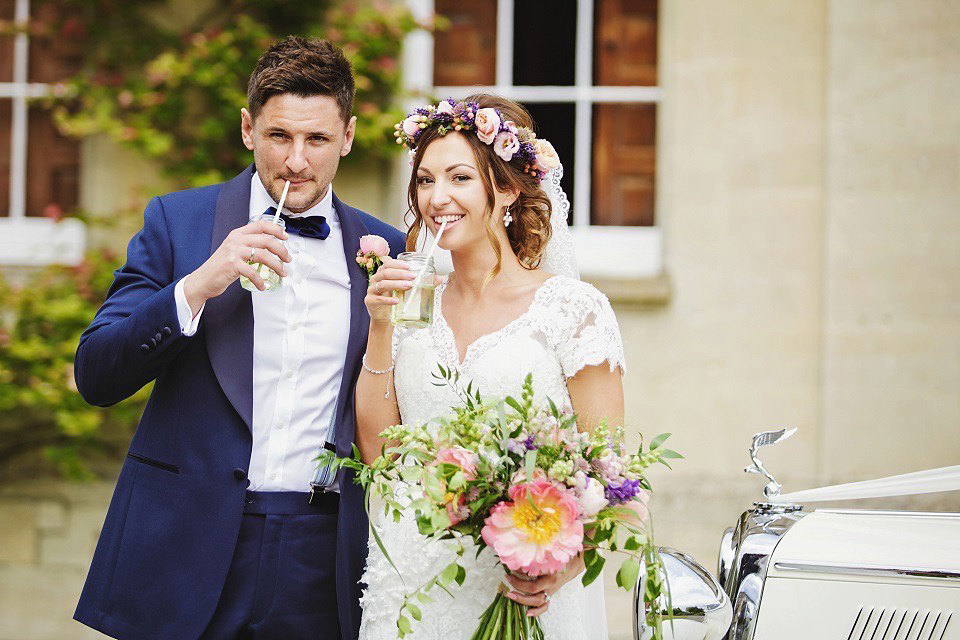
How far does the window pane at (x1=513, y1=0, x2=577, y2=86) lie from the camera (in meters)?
5.79

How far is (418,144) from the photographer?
2.85 metres

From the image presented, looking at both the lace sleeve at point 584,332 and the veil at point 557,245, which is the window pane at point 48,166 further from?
the lace sleeve at point 584,332

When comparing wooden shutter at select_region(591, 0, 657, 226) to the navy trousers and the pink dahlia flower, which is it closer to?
the navy trousers

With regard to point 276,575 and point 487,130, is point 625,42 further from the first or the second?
point 276,575

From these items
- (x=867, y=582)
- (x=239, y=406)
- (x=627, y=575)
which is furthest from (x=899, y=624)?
(x=239, y=406)

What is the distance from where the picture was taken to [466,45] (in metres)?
5.87

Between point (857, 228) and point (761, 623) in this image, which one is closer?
point (761, 623)

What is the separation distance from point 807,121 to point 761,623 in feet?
12.2

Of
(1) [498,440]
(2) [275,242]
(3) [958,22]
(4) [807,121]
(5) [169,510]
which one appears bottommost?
(5) [169,510]

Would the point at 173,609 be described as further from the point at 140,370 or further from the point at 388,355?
the point at 388,355

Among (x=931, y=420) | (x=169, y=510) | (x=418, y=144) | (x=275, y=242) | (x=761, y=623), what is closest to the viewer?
(x=761, y=623)

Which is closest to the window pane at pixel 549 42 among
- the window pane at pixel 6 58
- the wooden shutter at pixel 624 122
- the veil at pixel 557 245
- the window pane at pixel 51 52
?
the wooden shutter at pixel 624 122

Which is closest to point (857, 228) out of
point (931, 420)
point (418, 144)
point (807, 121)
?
point (807, 121)

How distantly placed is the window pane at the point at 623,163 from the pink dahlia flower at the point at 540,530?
3.88 meters
